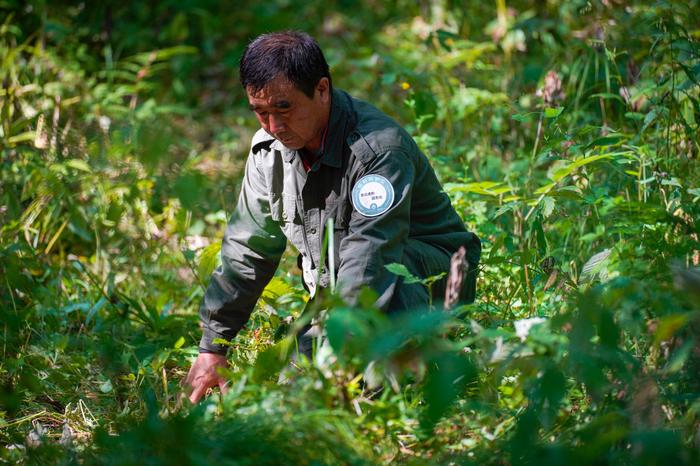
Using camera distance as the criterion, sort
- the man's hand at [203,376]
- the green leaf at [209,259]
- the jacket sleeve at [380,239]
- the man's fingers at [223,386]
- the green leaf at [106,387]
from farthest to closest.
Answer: the green leaf at [209,259] → the green leaf at [106,387] → the man's hand at [203,376] → the man's fingers at [223,386] → the jacket sleeve at [380,239]

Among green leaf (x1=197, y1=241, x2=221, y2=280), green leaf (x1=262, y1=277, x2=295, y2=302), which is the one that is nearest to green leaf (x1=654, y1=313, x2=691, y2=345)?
green leaf (x1=262, y1=277, x2=295, y2=302)

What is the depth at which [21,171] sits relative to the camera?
139 inches

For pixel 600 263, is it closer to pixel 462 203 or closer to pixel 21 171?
pixel 462 203

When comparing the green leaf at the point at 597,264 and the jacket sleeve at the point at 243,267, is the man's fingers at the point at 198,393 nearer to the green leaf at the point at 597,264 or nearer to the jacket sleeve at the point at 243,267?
the jacket sleeve at the point at 243,267

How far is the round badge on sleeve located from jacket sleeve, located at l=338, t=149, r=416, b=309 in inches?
0.5

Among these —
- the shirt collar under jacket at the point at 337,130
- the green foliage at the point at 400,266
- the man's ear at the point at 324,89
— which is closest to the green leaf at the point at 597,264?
the green foliage at the point at 400,266

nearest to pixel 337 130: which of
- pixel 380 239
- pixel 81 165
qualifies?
pixel 380 239

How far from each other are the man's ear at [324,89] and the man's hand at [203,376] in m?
0.79

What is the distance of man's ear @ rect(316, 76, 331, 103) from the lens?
7.48 ft

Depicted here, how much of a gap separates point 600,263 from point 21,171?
7.99 ft

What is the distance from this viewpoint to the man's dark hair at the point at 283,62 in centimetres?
221

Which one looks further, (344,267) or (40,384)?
(40,384)

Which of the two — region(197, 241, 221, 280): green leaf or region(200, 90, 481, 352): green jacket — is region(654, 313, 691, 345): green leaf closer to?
region(200, 90, 481, 352): green jacket

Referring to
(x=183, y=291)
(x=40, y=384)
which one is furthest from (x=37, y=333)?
(x=183, y=291)
